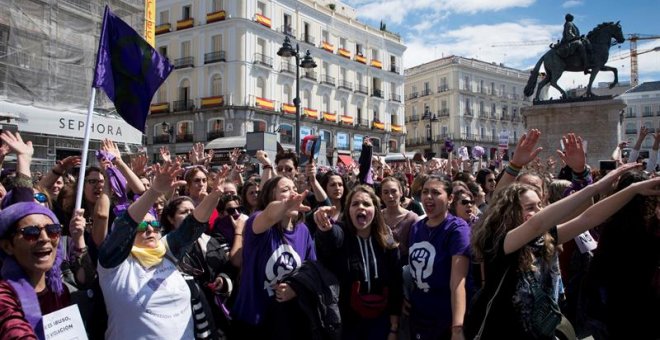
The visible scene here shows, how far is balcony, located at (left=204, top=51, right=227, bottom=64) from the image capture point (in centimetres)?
3491

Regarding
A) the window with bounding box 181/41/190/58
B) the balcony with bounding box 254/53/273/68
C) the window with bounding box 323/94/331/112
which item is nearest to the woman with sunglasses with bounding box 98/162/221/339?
the balcony with bounding box 254/53/273/68

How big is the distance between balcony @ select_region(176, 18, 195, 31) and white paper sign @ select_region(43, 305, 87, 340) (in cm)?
3709

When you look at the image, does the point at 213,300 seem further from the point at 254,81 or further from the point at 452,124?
the point at 452,124

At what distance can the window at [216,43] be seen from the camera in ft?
116

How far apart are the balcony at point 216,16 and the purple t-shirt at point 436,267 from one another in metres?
34.3

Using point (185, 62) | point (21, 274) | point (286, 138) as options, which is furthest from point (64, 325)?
point (185, 62)

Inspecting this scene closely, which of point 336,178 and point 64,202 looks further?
point 336,178

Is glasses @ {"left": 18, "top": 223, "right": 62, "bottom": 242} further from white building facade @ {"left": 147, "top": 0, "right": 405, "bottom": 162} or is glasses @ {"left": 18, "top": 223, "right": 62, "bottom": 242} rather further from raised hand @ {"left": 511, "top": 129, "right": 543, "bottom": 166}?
white building facade @ {"left": 147, "top": 0, "right": 405, "bottom": 162}

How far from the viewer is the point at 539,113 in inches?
586

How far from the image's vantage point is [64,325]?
2334 mm

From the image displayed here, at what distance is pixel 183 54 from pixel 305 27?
996 centimetres

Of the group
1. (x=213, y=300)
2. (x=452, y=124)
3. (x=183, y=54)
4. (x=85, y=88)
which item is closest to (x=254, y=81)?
(x=183, y=54)

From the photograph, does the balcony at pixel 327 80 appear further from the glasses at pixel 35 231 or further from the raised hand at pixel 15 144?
the glasses at pixel 35 231

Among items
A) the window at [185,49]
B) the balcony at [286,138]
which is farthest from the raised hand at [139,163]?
the window at [185,49]
